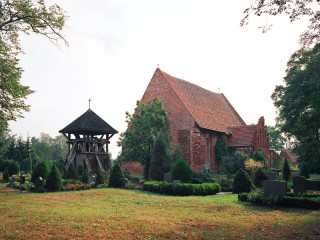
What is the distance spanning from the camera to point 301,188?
18.5 meters

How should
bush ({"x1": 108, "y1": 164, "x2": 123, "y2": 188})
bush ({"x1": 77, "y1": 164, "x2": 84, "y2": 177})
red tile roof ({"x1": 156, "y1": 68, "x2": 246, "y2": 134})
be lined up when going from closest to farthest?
1. bush ({"x1": 108, "y1": 164, "x2": 123, "y2": 188})
2. bush ({"x1": 77, "y1": 164, "x2": 84, "y2": 177})
3. red tile roof ({"x1": 156, "y1": 68, "x2": 246, "y2": 134})

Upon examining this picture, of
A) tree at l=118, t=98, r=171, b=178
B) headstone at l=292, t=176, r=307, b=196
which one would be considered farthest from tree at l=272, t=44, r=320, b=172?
headstone at l=292, t=176, r=307, b=196

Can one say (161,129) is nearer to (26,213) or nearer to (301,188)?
(301,188)

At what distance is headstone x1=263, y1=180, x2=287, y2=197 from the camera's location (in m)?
15.8

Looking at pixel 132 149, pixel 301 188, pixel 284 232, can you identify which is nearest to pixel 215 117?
pixel 132 149

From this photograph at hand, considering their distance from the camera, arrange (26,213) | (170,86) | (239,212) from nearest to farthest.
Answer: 1. (26,213)
2. (239,212)
3. (170,86)

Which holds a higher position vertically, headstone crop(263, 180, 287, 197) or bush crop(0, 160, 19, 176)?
bush crop(0, 160, 19, 176)

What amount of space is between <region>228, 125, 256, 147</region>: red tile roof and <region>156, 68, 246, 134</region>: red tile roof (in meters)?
1.15

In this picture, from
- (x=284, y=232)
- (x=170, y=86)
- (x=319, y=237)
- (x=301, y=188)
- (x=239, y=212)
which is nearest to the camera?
(x=319, y=237)

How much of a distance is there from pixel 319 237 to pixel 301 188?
9.74m

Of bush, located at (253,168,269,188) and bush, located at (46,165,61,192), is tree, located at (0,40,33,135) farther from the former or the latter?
bush, located at (253,168,269,188)

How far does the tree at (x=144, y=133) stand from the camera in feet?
→ 111

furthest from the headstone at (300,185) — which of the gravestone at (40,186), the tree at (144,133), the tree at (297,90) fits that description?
the tree at (144,133)

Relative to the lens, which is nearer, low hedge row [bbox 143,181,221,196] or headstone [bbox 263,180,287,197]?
headstone [bbox 263,180,287,197]
